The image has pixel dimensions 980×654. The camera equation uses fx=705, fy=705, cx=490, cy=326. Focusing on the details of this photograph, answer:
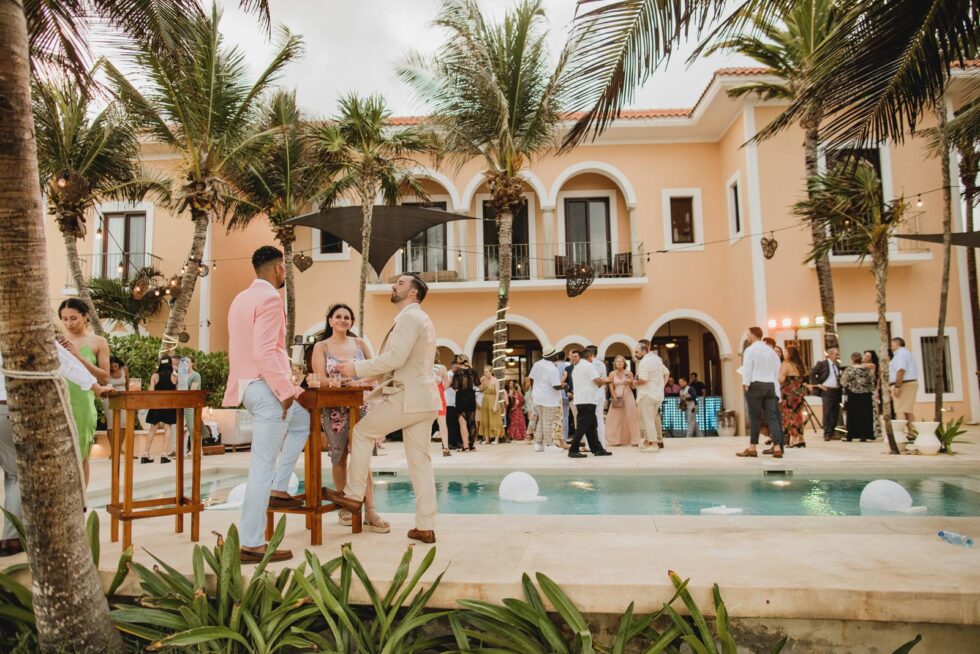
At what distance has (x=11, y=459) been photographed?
425 cm

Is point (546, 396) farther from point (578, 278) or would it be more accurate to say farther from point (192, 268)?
point (192, 268)

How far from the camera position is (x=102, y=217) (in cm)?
2042

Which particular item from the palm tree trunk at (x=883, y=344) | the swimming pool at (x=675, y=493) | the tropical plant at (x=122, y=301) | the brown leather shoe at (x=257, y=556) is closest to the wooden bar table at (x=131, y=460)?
the brown leather shoe at (x=257, y=556)

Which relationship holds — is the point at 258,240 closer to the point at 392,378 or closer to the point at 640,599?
the point at 392,378

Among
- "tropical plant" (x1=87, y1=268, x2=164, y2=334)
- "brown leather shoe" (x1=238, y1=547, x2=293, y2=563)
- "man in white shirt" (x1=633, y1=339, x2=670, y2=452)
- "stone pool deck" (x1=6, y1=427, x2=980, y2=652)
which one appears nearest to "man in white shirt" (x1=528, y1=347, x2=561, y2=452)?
"man in white shirt" (x1=633, y1=339, x2=670, y2=452)

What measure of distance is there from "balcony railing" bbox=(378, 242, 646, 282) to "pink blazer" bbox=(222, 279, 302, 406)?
1548 cm

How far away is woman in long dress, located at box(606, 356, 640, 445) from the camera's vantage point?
12.9 m

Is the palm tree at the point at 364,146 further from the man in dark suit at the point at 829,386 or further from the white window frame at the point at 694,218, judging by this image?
the man in dark suit at the point at 829,386

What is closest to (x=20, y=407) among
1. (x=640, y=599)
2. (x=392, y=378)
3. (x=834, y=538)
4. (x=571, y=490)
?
(x=392, y=378)

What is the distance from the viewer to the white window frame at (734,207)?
17812 mm

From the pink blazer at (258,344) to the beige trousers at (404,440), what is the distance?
1.89 feet

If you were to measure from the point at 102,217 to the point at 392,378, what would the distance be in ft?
64.1

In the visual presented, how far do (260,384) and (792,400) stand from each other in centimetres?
985

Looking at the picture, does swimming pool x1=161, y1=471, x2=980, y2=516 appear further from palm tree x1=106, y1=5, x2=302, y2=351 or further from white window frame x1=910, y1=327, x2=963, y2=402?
white window frame x1=910, y1=327, x2=963, y2=402
